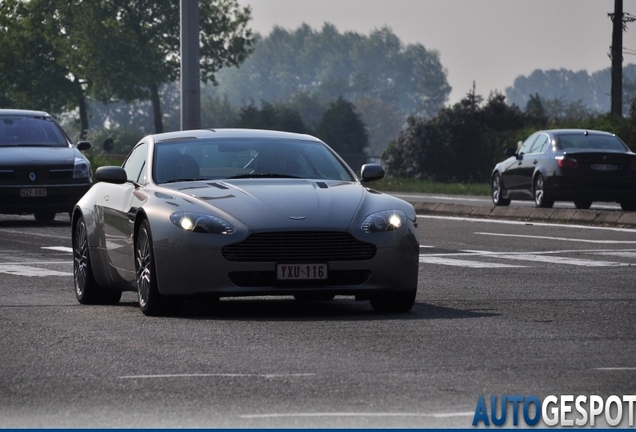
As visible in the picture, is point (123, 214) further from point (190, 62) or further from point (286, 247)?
point (190, 62)

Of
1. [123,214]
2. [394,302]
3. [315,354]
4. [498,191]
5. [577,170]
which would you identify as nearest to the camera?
[315,354]

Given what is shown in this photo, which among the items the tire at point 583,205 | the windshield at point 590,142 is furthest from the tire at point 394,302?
the tire at point 583,205

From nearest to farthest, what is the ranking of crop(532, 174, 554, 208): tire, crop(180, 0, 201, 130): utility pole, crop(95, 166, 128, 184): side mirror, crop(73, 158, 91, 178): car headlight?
crop(95, 166, 128, 184): side mirror
crop(73, 158, 91, 178): car headlight
crop(180, 0, 201, 130): utility pole
crop(532, 174, 554, 208): tire

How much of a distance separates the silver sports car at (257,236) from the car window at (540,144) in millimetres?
17239

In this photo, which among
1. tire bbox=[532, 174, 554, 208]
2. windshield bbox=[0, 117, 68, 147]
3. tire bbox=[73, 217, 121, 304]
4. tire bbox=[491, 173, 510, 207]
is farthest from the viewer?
tire bbox=[491, 173, 510, 207]

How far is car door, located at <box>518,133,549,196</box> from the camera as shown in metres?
29.4

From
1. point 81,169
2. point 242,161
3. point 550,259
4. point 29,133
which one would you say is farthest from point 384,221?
point 29,133

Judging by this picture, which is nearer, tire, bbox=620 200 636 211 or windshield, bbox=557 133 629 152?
windshield, bbox=557 133 629 152

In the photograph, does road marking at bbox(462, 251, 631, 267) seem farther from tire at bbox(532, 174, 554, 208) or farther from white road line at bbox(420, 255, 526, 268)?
tire at bbox(532, 174, 554, 208)

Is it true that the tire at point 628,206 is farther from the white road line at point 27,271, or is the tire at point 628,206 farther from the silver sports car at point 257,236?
the silver sports car at point 257,236

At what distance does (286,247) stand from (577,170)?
1757 cm

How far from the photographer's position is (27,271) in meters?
16.1

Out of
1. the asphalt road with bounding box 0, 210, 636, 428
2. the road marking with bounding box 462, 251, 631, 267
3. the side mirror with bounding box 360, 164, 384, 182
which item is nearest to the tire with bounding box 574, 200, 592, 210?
the road marking with bounding box 462, 251, 631, 267
